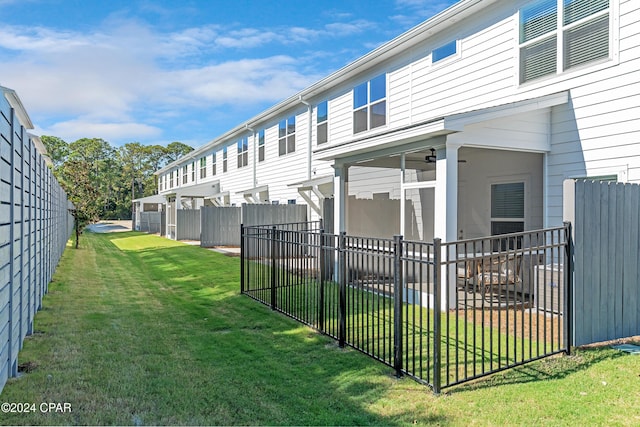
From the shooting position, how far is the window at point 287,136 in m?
17.6

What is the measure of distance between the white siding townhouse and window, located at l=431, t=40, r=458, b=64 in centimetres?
4

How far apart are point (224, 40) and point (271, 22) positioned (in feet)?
6.15

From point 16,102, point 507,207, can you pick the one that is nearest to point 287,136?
point 16,102

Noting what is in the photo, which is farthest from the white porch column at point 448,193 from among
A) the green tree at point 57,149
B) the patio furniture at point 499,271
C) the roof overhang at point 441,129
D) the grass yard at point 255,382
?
the green tree at point 57,149

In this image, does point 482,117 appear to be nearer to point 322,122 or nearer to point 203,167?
point 322,122

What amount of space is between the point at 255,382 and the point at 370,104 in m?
10.1

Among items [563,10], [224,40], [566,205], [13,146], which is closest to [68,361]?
[13,146]

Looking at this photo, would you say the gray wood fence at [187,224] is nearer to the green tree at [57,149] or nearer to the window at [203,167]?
the window at [203,167]

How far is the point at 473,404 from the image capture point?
3.72 metres

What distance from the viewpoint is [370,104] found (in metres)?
12.8

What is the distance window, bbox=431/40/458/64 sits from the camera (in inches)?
388

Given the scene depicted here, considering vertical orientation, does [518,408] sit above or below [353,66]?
below

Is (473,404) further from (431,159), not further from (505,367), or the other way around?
(431,159)

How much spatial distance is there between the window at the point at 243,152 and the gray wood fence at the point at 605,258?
61.0 ft
